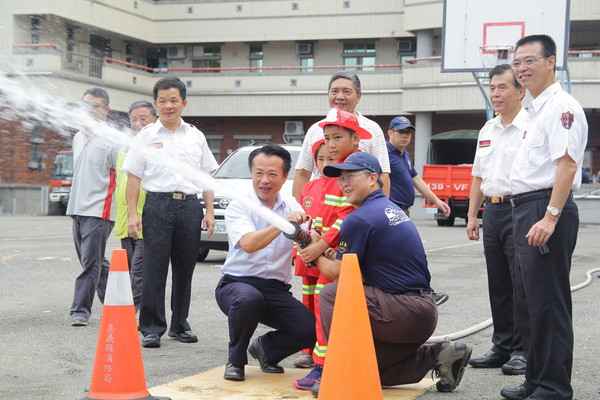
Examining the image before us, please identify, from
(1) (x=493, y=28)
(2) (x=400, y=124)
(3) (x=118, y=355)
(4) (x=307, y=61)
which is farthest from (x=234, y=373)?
(4) (x=307, y=61)

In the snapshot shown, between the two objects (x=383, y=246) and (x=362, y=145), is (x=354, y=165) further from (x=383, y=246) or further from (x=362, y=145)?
(x=362, y=145)

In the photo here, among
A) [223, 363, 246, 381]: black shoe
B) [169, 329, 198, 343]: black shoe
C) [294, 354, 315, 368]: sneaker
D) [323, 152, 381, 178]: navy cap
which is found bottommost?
[169, 329, 198, 343]: black shoe

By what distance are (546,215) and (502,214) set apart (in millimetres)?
1266

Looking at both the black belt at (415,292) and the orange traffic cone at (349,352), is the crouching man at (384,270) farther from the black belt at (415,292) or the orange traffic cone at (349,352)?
the orange traffic cone at (349,352)

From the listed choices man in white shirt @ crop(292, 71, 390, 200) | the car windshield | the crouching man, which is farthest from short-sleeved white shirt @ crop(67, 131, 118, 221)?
the car windshield

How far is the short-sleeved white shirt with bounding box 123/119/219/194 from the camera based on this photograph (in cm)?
705

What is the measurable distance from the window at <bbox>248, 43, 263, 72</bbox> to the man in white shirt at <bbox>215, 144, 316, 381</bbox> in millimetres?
39346

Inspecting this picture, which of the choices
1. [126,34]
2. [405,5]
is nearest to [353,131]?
[405,5]

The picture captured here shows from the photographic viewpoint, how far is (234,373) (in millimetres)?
5738

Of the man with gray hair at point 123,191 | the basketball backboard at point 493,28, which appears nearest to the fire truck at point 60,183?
the basketball backboard at point 493,28

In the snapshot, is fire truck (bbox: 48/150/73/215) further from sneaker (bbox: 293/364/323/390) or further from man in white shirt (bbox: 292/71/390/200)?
sneaker (bbox: 293/364/323/390)

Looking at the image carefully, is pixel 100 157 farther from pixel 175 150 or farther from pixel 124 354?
pixel 124 354

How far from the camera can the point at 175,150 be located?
7215 millimetres

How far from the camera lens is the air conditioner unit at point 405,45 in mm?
42062
